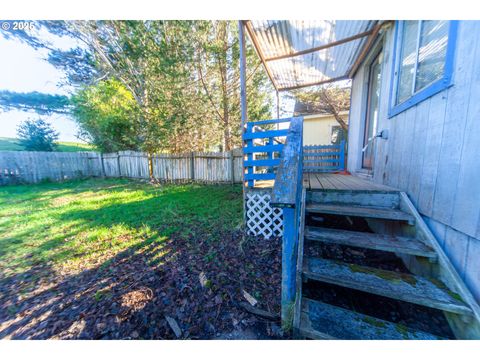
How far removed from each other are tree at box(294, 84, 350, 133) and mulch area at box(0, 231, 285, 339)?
8887mm

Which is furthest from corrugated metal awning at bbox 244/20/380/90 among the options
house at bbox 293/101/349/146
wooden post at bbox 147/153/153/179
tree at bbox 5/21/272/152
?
wooden post at bbox 147/153/153/179

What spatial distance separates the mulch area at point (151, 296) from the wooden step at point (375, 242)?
0.70 metres

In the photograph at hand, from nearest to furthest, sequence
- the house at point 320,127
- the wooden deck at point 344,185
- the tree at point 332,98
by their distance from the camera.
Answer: the wooden deck at point 344,185 → the tree at point 332,98 → the house at point 320,127

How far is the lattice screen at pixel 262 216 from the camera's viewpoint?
2.82 meters

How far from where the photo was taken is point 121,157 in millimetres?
9422

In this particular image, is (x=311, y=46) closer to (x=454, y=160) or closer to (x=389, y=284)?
(x=454, y=160)

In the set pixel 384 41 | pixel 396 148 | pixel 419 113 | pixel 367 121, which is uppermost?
pixel 384 41

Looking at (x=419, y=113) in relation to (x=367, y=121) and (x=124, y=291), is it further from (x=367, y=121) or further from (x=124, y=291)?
(x=124, y=291)

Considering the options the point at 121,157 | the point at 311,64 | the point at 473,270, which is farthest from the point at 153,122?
the point at 473,270

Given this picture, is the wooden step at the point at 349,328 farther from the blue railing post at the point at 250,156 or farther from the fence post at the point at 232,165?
the fence post at the point at 232,165

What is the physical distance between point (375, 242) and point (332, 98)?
31.5 ft

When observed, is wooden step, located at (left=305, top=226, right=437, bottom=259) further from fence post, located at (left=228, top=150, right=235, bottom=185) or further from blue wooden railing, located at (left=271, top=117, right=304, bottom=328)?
fence post, located at (left=228, top=150, right=235, bottom=185)

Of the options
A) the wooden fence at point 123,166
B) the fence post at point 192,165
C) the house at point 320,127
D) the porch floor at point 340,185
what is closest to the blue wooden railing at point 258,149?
the porch floor at point 340,185
